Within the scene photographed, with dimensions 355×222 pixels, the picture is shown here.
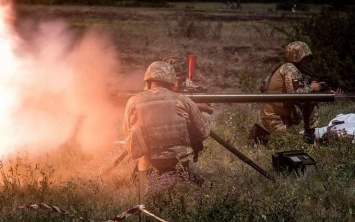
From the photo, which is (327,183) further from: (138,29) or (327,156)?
(138,29)

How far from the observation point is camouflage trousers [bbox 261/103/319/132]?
955 cm

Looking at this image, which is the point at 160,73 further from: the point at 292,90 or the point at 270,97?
the point at 292,90

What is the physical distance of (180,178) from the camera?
6.55 metres

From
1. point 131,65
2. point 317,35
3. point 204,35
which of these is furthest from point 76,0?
point 317,35

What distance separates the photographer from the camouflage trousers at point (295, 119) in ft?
31.3

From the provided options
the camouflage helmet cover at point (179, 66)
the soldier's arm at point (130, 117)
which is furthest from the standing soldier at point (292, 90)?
the soldier's arm at point (130, 117)

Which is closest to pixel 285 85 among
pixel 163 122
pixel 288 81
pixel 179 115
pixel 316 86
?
pixel 288 81

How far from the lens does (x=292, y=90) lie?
925cm

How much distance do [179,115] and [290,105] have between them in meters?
3.48

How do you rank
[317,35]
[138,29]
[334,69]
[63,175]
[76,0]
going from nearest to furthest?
[63,175] → [334,69] → [317,35] → [138,29] → [76,0]

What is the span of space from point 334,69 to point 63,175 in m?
8.96

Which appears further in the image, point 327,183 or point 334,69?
point 334,69

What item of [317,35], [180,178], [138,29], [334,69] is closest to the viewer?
[180,178]

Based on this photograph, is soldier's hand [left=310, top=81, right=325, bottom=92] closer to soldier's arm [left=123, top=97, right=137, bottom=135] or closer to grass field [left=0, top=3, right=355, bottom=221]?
grass field [left=0, top=3, right=355, bottom=221]
